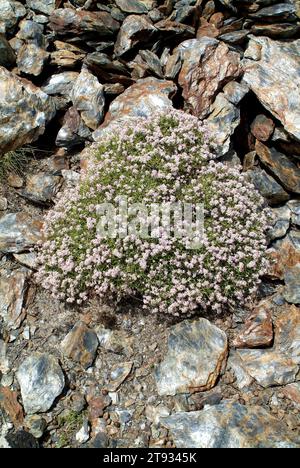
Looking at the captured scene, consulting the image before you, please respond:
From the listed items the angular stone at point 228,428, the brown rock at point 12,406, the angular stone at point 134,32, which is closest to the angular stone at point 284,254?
the angular stone at point 228,428

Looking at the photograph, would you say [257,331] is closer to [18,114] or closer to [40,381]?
[40,381]

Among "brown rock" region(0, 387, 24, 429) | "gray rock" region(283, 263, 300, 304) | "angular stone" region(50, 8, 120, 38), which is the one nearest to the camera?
"brown rock" region(0, 387, 24, 429)

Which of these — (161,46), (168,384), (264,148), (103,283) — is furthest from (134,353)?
(161,46)

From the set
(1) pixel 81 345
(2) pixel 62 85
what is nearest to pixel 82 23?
(2) pixel 62 85

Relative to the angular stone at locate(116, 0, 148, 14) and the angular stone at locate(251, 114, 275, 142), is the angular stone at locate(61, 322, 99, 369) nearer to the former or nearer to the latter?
the angular stone at locate(251, 114, 275, 142)

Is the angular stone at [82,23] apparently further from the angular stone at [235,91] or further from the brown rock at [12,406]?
the brown rock at [12,406]

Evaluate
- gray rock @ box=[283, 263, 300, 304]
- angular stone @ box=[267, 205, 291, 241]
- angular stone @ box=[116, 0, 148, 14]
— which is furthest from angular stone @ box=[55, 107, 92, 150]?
gray rock @ box=[283, 263, 300, 304]
